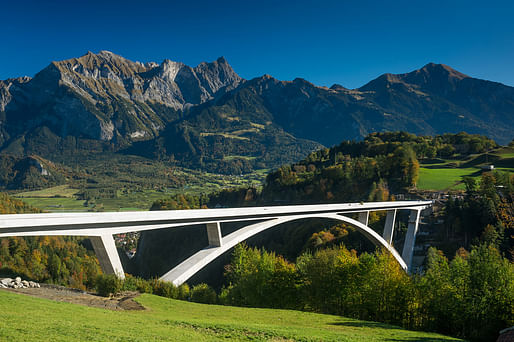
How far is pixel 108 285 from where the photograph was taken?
20.5 metres

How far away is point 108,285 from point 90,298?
50.3 inches

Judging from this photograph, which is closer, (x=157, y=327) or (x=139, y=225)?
(x=157, y=327)

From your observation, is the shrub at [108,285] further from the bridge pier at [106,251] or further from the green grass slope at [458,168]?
the green grass slope at [458,168]

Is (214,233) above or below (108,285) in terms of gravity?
above

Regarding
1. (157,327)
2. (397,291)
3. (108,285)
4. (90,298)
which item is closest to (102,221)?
(108,285)

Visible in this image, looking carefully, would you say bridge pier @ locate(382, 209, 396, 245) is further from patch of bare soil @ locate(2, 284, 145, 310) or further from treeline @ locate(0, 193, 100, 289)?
treeline @ locate(0, 193, 100, 289)

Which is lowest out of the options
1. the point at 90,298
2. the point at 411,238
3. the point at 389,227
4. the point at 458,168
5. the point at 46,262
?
the point at 46,262

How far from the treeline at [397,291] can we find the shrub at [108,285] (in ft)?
34.6

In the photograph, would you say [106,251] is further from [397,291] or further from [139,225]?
[397,291]

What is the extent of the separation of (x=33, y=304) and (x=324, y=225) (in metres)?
51.1

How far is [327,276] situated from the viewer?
23562mm

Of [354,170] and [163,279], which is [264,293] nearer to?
[163,279]

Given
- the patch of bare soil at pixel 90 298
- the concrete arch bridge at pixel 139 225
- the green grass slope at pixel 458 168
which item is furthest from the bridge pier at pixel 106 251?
Result: the green grass slope at pixel 458 168

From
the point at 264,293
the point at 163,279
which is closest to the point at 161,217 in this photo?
the point at 163,279
